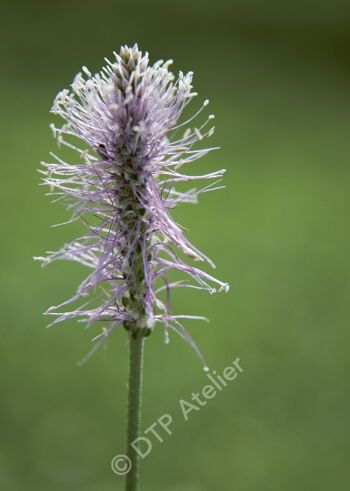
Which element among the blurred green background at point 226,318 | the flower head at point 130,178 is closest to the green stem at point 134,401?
the flower head at point 130,178

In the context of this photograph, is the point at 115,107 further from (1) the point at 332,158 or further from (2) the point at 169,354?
(1) the point at 332,158

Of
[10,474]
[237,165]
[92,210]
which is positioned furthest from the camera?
[237,165]

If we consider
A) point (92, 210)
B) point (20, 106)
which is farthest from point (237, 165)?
point (92, 210)

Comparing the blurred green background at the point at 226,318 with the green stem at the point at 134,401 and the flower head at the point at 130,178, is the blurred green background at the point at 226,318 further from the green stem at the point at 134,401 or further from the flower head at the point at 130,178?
the flower head at the point at 130,178

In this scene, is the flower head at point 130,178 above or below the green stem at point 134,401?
above

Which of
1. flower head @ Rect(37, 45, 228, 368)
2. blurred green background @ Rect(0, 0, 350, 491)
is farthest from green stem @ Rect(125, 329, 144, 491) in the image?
blurred green background @ Rect(0, 0, 350, 491)
